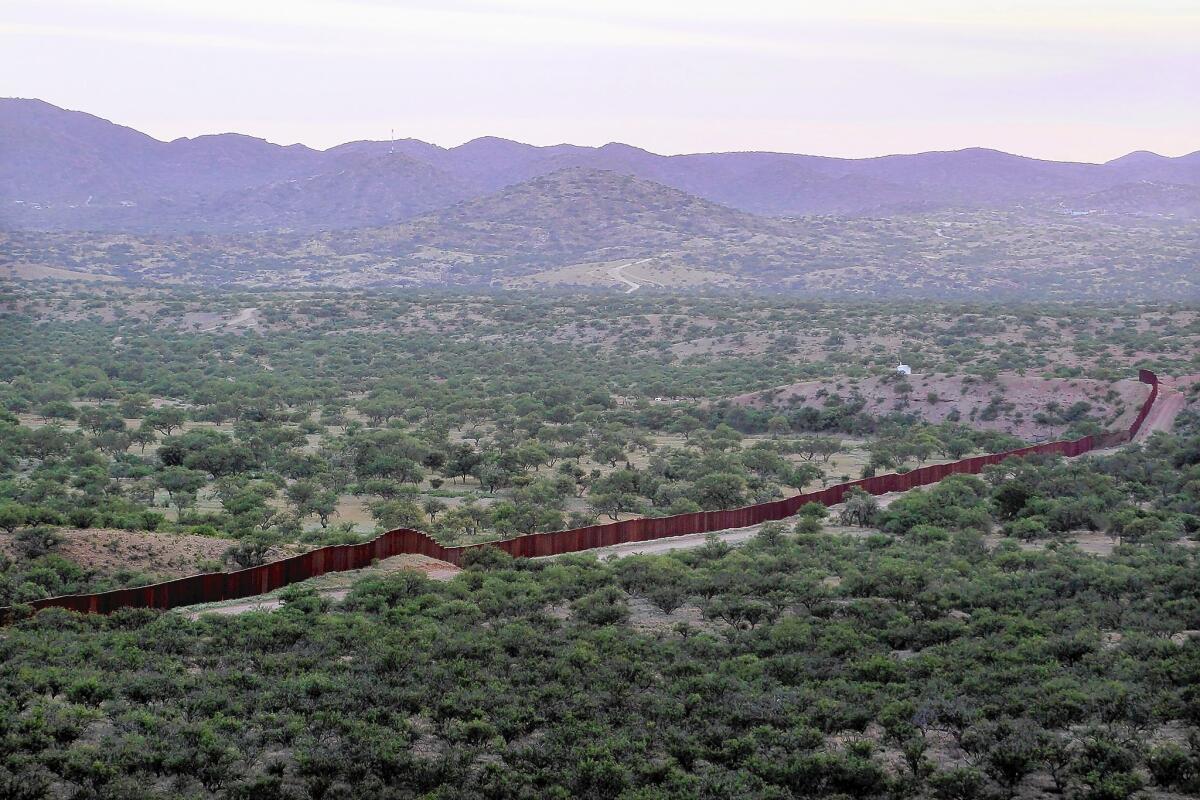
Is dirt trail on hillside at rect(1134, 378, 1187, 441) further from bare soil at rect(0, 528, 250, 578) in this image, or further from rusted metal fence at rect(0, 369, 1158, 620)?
bare soil at rect(0, 528, 250, 578)

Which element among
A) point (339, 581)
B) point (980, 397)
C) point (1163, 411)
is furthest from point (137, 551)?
point (980, 397)

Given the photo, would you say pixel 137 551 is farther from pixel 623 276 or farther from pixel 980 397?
pixel 623 276

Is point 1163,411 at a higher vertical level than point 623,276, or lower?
higher

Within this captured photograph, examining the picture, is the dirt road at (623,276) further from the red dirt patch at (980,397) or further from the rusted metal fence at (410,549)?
the rusted metal fence at (410,549)

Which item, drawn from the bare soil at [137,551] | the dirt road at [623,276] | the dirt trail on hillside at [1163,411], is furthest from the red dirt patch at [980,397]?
the dirt road at [623,276]

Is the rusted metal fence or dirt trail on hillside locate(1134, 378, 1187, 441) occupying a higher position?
the rusted metal fence

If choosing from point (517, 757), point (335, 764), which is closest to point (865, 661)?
point (517, 757)

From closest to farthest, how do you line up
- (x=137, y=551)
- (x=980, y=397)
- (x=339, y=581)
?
(x=339, y=581) → (x=137, y=551) → (x=980, y=397)

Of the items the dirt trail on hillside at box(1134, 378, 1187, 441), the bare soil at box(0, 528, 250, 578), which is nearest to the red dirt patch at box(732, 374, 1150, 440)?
the dirt trail on hillside at box(1134, 378, 1187, 441)
